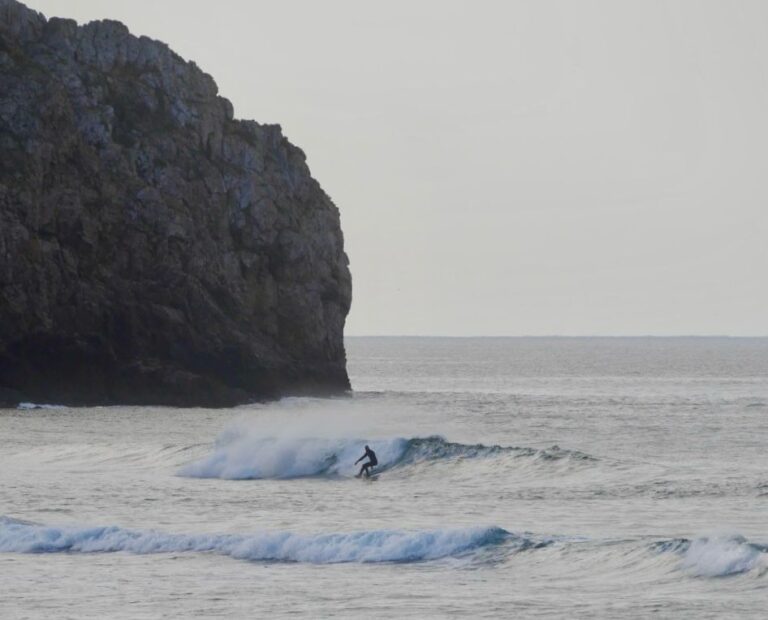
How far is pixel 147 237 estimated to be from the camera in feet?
309

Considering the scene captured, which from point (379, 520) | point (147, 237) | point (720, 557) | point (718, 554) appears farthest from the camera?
point (147, 237)

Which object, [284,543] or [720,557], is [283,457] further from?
[720,557]

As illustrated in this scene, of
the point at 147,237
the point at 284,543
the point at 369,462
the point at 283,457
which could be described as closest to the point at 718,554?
the point at 284,543

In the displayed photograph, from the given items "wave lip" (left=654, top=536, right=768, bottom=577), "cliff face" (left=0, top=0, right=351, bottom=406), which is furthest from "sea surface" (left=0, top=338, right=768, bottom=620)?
"cliff face" (left=0, top=0, right=351, bottom=406)

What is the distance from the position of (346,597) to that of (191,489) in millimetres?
18639

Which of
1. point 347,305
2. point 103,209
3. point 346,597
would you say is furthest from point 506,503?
point 347,305

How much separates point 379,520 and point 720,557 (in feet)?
32.3

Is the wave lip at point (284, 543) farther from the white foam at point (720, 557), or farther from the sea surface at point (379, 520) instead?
the white foam at point (720, 557)

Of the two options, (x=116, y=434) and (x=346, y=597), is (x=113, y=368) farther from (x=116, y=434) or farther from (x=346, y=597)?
(x=346, y=597)

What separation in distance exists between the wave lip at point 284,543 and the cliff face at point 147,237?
5110 centimetres

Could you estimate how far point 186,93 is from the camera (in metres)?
106

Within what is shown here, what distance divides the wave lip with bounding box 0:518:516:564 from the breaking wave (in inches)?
618

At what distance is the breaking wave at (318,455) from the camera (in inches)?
2013

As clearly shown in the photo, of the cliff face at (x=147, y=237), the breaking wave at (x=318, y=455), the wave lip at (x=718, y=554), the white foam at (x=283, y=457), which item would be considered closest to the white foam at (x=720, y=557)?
the wave lip at (x=718, y=554)
